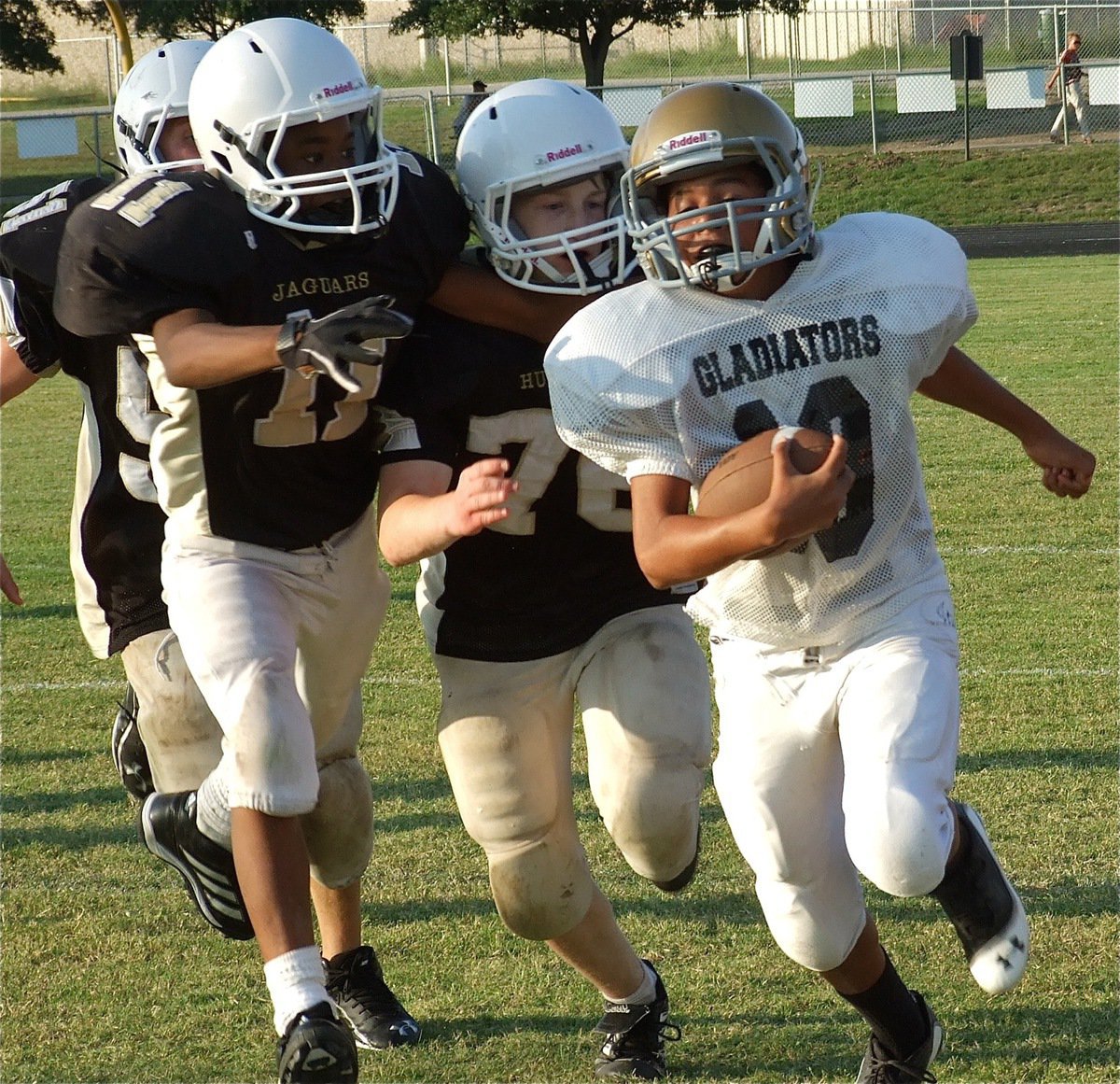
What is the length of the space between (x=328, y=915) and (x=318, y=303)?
123cm

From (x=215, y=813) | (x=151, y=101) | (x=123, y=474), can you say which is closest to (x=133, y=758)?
(x=123, y=474)

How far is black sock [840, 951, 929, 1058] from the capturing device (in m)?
2.78

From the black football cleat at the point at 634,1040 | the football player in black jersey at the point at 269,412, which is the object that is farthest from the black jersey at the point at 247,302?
the black football cleat at the point at 634,1040

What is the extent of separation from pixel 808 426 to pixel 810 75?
74.9 ft

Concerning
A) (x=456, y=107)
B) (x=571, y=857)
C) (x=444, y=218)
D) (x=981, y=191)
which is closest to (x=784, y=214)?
(x=444, y=218)

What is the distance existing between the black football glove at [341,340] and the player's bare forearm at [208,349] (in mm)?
48

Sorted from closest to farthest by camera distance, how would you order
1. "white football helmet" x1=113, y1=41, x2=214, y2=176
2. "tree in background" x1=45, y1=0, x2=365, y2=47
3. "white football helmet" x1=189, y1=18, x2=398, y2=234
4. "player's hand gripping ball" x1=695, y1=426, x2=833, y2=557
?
1. "player's hand gripping ball" x1=695, y1=426, x2=833, y2=557
2. "white football helmet" x1=189, y1=18, x2=398, y2=234
3. "white football helmet" x1=113, y1=41, x2=214, y2=176
4. "tree in background" x1=45, y1=0, x2=365, y2=47

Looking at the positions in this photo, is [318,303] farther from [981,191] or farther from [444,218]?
[981,191]

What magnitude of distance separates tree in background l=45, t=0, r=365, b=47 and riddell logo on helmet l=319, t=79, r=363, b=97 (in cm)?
1981

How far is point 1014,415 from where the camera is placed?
2957 millimetres

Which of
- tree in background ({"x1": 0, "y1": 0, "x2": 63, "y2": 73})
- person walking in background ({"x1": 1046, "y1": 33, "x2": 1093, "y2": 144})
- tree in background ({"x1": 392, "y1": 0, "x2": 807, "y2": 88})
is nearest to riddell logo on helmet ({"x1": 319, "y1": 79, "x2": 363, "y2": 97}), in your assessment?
tree in background ({"x1": 392, "y1": 0, "x2": 807, "y2": 88})

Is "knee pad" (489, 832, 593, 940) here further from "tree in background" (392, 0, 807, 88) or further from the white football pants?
"tree in background" (392, 0, 807, 88)

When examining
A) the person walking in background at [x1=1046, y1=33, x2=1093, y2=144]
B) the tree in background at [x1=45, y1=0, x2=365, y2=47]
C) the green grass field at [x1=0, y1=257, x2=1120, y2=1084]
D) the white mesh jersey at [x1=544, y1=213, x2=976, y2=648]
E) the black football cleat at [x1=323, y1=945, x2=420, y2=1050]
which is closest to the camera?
the white mesh jersey at [x1=544, y1=213, x2=976, y2=648]

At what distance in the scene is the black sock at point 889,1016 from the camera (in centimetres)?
278
